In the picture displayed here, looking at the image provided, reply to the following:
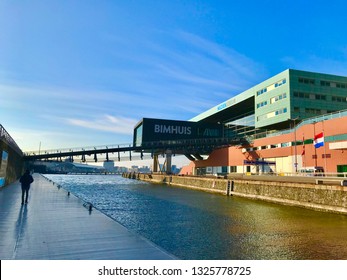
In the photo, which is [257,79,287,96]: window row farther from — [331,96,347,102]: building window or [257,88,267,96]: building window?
[331,96,347,102]: building window

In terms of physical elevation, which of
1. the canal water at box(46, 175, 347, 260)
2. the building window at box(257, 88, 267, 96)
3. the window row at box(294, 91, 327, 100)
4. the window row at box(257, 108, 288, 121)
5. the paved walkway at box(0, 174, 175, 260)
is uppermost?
the building window at box(257, 88, 267, 96)

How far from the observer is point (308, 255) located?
41.1 feet

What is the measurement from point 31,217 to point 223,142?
72160 mm

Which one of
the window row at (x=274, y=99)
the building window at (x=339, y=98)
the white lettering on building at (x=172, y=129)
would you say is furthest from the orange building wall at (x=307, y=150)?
the white lettering on building at (x=172, y=129)

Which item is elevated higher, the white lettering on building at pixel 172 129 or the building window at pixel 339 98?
the building window at pixel 339 98

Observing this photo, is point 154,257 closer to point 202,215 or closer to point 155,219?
point 155,219

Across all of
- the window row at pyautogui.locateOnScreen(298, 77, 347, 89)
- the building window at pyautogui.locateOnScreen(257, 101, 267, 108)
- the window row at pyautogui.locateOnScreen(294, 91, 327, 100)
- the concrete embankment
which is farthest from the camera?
the building window at pyautogui.locateOnScreen(257, 101, 267, 108)

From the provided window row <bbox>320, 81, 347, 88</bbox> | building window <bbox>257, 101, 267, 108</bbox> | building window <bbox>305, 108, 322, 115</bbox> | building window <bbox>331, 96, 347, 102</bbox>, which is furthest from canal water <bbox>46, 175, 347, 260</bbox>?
building window <bbox>331, 96, 347, 102</bbox>

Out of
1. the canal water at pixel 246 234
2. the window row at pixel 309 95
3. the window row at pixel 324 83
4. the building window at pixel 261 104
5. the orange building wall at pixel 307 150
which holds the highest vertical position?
the window row at pixel 324 83

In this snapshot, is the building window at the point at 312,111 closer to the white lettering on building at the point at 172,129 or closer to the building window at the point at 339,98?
the building window at the point at 339,98

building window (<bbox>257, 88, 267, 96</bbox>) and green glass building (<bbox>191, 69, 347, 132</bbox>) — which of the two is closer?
green glass building (<bbox>191, 69, 347, 132</bbox>)

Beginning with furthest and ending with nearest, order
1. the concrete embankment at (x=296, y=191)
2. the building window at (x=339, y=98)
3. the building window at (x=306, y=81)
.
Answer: the building window at (x=339, y=98)
the building window at (x=306, y=81)
the concrete embankment at (x=296, y=191)

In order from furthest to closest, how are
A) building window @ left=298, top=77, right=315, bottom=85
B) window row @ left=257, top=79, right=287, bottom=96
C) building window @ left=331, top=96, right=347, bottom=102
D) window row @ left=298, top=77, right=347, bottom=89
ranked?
building window @ left=331, top=96, right=347, bottom=102 → window row @ left=257, top=79, right=287, bottom=96 → window row @ left=298, top=77, right=347, bottom=89 → building window @ left=298, top=77, right=315, bottom=85
